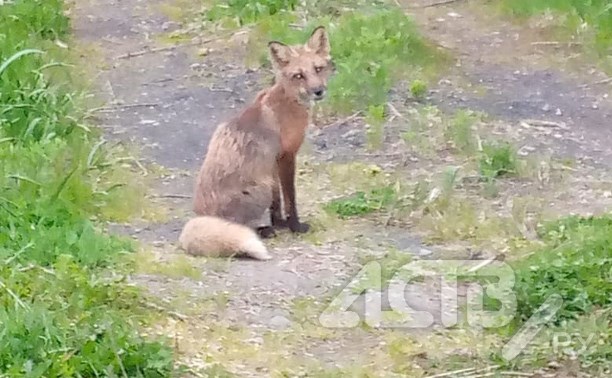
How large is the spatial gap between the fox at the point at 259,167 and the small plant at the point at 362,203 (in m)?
0.26

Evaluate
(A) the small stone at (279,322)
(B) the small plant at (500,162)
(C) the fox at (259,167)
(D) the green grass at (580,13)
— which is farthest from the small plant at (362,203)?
(D) the green grass at (580,13)

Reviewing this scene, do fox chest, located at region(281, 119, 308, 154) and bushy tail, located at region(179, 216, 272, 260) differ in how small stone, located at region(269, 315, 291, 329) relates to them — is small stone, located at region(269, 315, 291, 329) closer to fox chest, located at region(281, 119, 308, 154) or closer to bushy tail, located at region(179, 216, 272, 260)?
bushy tail, located at region(179, 216, 272, 260)

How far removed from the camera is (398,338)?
418 centimetres

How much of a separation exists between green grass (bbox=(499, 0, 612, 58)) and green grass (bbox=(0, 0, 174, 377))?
3.52 meters

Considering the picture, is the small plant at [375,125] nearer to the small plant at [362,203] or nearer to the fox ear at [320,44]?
the small plant at [362,203]

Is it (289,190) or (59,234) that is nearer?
(59,234)

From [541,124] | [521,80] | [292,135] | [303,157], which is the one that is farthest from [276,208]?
[521,80]

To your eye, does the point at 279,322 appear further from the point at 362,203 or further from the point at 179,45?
the point at 179,45

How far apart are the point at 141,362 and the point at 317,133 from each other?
11.5ft

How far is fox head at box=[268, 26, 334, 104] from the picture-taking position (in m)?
5.65

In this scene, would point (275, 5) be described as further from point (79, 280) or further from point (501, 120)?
point (79, 280)

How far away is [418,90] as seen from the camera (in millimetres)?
7391

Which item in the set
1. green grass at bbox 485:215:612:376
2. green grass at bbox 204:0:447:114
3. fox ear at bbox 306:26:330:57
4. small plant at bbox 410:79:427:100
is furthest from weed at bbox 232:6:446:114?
green grass at bbox 485:215:612:376

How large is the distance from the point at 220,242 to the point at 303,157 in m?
1.72
